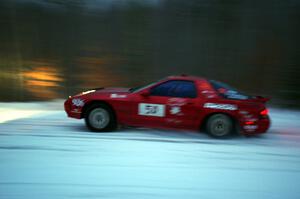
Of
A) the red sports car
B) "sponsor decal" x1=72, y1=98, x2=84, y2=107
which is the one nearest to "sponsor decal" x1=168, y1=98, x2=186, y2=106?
the red sports car

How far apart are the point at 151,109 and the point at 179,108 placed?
1.85 feet

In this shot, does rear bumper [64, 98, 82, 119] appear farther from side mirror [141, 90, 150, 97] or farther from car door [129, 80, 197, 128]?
side mirror [141, 90, 150, 97]

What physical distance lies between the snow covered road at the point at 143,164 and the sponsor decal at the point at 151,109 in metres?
0.44

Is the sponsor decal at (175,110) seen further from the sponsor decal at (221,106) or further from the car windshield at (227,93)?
the car windshield at (227,93)

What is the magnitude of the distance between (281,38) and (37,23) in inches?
365

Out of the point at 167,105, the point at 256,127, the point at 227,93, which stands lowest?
the point at 256,127

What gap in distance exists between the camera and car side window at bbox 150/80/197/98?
6.79m

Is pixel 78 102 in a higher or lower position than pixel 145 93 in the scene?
lower

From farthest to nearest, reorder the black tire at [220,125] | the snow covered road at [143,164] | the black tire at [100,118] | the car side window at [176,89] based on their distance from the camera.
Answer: the black tire at [100,118]
the car side window at [176,89]
the black tire at [220,125]
the snow covered road at [143,164]

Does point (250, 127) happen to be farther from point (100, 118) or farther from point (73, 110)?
point (73, 110)

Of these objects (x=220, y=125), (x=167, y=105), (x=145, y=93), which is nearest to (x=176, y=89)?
(x=167, y=105)

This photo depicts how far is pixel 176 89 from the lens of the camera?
22.5ft

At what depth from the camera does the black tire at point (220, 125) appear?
21.9 feet

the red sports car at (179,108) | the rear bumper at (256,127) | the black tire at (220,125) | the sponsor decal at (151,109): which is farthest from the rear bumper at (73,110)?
the rear bumper at (256,127)
